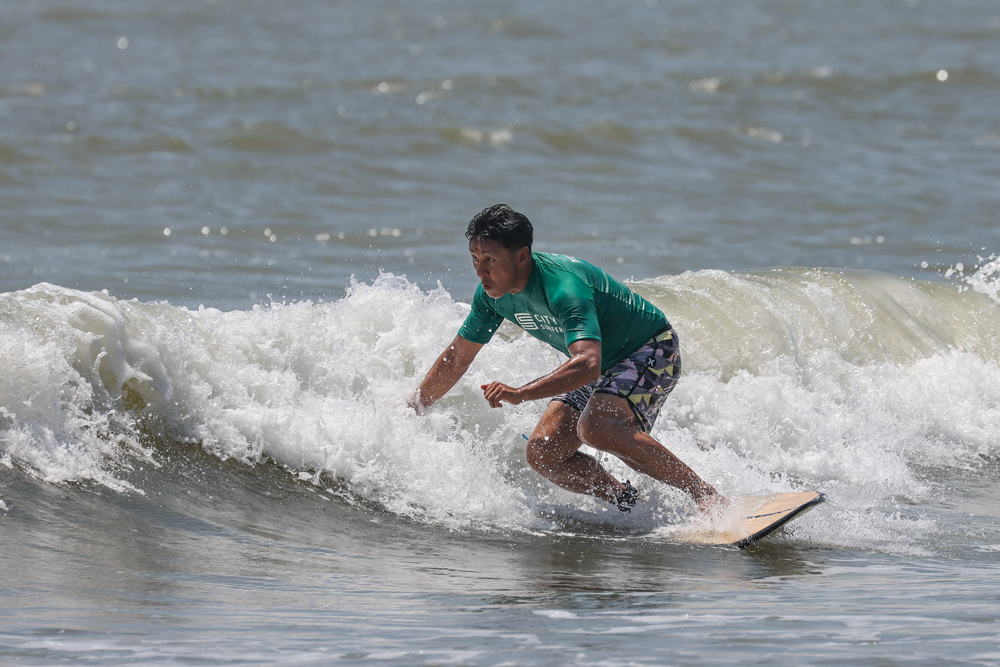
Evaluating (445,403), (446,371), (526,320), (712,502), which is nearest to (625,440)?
(712,502)

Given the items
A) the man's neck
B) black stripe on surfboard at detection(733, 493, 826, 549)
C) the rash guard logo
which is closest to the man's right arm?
the rash guard logo

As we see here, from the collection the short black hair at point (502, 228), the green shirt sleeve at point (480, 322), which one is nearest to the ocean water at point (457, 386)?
the green shirt sleeve at point (480, 322)

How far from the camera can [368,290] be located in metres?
7.53

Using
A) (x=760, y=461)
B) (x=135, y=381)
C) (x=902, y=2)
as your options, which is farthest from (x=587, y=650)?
(x=902, y=2)

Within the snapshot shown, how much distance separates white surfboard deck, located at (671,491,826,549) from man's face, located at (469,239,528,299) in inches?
60.3

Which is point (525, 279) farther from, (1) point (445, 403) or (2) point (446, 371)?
(1) point (445, 403)

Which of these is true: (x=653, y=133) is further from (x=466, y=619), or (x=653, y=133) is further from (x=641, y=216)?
(x=466, y=619)

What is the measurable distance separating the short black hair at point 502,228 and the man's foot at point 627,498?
5.04ft

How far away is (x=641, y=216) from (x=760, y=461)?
7731 millimetres

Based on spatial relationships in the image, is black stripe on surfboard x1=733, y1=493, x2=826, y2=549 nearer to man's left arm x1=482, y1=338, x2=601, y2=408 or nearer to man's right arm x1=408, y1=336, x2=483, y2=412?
man's left arm x1=482, y1=338, x2=601, y2=408

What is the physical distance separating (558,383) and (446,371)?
3.64ft

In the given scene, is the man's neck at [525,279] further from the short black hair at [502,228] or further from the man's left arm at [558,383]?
the man's left arm at [558,383]

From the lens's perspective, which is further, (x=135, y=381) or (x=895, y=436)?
(x=895, y=436)

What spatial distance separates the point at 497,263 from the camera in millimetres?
4680
